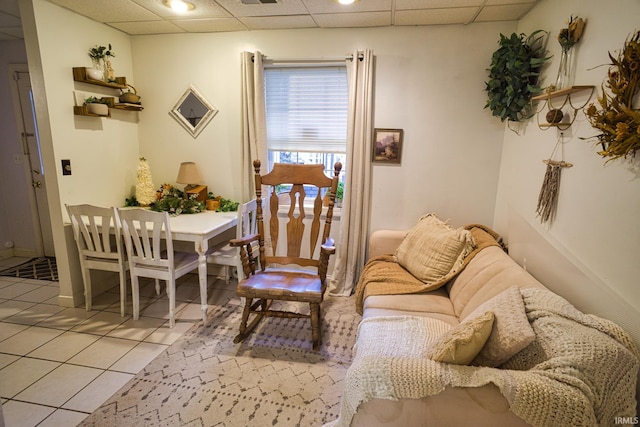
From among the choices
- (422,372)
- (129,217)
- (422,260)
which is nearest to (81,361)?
(129,217)

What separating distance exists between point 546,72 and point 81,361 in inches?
145

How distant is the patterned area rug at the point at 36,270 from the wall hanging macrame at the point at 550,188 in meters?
4.44

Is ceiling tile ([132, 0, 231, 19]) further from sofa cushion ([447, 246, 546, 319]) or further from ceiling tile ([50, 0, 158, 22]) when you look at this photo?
sofa cushion ([447, 246, 546, 319])

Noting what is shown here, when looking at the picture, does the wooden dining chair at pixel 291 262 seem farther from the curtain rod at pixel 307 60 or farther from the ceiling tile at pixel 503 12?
the ceiling tile at pixel 503 12

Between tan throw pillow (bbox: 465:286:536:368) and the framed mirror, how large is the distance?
3.04 m

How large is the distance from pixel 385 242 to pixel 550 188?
1336 millimetres

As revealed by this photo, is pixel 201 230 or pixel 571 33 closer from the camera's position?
pixel 571 33

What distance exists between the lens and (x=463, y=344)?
1.21 metres

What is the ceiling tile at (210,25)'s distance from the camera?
2.84 m

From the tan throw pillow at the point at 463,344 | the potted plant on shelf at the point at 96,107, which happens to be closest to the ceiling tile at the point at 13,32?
the potted plant on shelf at the point at 96,107

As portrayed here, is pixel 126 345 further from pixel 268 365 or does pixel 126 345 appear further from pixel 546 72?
pixel 546 72

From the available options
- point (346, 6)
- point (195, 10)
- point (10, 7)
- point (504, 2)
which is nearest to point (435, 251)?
point (504, 2)

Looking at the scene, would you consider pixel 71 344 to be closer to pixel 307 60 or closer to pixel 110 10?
pixel 110 10

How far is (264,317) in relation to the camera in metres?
2.74
